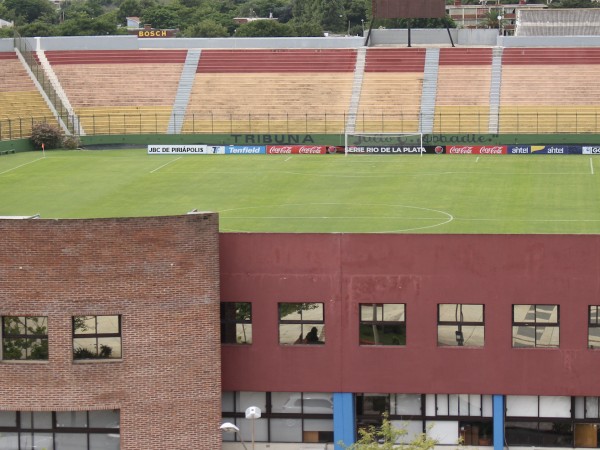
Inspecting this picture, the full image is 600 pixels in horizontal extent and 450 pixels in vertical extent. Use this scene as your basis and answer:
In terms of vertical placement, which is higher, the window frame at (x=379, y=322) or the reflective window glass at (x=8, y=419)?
the window frame at (x=379, y=322)

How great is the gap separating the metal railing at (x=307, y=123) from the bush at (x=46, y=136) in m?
1.20

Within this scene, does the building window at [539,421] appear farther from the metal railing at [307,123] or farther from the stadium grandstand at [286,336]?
the metal railing at [307,123]

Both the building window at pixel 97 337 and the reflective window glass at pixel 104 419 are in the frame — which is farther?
the reflective window glass at pixel 104 419

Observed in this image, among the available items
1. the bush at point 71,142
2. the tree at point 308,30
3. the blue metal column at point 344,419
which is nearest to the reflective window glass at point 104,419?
the blue metal column at point 344,419

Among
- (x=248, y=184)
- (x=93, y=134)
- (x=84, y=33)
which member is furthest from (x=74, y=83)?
(x=84, y=33)

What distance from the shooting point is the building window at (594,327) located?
31522 millimetres

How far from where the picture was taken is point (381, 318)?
3209 centimetres

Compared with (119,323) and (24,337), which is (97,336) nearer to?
(119,323)

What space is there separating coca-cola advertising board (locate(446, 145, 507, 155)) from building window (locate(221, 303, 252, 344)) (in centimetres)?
6549

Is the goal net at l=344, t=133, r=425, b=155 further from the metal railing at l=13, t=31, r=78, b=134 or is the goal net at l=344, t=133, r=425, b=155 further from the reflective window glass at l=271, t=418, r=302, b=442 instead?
the reflective window glass at l=271, t=418, r=302, b=442

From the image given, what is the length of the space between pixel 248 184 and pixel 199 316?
Result: 4993cm

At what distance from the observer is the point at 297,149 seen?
98.7 m

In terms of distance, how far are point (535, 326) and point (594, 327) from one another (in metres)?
1.39

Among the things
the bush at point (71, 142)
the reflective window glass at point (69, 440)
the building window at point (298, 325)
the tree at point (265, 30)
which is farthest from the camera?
the tree at point (265, 30)
